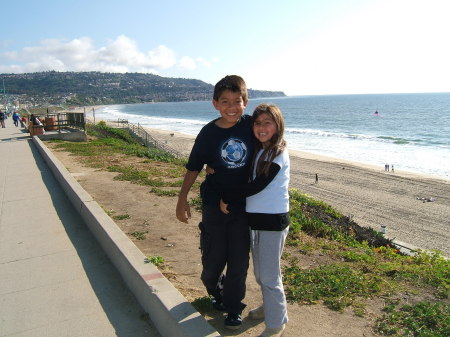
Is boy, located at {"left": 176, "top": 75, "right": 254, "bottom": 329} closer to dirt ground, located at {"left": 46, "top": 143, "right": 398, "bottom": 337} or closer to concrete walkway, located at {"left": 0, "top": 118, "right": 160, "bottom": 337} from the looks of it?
dirt ground, located at {"left": 46, "top": 143, "right": 398, "bottom": 337}

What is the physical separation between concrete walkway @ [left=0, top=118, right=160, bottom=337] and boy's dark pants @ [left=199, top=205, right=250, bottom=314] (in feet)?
2.02

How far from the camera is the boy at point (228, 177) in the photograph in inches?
108

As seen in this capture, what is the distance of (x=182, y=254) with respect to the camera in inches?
171

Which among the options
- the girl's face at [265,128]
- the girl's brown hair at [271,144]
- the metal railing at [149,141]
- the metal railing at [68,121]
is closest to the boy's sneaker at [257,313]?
the girl's brown hair at [271,144]

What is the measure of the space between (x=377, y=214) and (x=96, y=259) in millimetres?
14164

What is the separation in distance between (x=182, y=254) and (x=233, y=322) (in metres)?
1.65

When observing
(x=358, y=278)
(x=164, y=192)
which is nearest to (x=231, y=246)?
(x=358, y=278)

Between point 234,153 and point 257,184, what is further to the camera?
point 234,153

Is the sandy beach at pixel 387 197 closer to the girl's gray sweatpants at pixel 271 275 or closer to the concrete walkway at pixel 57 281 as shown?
the concrete walkway at pixel 57 281

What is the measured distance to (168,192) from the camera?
703 centimetres

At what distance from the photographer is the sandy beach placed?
13932 mm

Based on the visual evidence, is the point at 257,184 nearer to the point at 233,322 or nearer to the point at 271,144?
the point at 271,144

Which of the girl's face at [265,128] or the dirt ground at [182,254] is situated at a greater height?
the girl's face at [265,128]

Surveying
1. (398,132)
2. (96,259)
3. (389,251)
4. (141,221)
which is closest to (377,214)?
(389,251)
